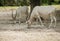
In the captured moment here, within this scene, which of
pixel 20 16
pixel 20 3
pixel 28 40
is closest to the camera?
pixel 28 40

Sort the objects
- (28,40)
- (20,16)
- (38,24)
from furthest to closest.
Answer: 1. (20,16)
2. (38,24)
3. (28,40)

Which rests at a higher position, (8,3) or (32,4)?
(32,4)

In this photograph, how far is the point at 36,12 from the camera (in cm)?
1215

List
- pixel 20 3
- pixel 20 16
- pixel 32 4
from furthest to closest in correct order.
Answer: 1. pixel 20 3
2. pixel 32 4
3. pixel 20 16

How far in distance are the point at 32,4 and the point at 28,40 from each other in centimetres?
759

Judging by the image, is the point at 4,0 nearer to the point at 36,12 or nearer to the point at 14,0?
the point at 14,0

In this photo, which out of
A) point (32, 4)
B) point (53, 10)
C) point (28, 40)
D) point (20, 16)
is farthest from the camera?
point (32, 4)

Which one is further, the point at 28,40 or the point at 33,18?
the point at 33,18

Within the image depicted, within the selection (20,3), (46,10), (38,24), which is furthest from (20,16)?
(20,3)

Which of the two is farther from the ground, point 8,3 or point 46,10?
point 46,10

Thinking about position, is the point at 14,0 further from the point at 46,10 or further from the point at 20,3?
the point at 46,10

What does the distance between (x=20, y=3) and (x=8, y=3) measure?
1843 millimetres

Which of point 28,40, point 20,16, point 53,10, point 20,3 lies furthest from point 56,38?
point 20,3

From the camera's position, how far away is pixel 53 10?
1195 cm
